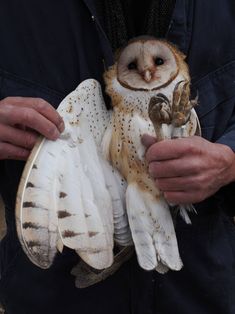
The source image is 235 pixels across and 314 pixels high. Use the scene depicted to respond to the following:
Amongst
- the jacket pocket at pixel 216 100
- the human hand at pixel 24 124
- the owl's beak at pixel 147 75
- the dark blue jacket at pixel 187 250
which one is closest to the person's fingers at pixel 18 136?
the human hand at pixel 24 124

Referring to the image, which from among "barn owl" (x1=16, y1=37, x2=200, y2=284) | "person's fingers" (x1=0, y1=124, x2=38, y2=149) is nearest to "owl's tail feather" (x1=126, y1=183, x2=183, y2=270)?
"barn owl" (x1=16, y1=37, x2=200, y2=284)

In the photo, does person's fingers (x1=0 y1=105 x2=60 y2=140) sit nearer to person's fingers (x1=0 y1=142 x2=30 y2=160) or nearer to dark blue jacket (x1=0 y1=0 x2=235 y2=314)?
person's fingers (x1=0 y1=142 x2=30 y2=160)

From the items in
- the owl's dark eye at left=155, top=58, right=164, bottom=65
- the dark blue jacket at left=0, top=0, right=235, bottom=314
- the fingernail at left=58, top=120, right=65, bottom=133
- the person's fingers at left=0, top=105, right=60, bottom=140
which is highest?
the owl's dark eye at left=155, top=58, right=164, bottom=65

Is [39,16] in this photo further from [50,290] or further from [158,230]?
[50,290]

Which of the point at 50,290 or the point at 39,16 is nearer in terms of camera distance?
the point at 39,16

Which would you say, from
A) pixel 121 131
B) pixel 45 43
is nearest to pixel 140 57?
pixel 121 131

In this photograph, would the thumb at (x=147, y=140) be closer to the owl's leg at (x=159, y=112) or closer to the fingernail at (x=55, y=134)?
the owl's leg at (x=159, y=112)

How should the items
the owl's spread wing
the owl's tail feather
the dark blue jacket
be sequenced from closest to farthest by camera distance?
1. the owl's spread wing
2. the owl's tail feather
3. the dark blue jacket
